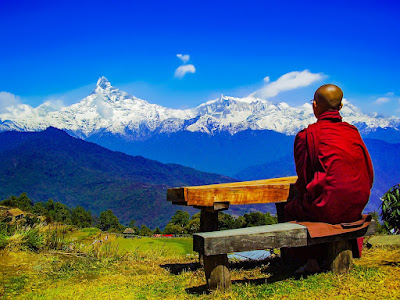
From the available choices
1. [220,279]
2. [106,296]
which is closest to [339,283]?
[220,279]

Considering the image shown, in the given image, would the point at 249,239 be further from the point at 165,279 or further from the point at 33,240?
the point at 33,240

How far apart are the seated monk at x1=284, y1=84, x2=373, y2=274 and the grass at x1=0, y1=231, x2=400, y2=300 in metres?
0.78

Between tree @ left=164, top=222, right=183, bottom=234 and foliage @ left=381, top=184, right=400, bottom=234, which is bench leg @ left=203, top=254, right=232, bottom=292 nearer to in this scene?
foliage @ left=381, top=184, right=400, bottom=234

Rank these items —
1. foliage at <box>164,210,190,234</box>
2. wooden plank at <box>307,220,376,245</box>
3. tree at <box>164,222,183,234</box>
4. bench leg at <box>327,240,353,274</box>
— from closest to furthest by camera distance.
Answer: wooden plank at <box>307,220,376,245</box>, bench leg at <box>327,240,353,274</box>, tree at <box>164,222,183,234</box>, foliage at <box>164,210,190,234</box>

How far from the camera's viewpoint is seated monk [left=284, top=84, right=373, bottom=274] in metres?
4.67

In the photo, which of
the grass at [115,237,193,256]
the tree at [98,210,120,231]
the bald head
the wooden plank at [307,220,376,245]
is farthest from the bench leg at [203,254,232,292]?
the tree at [98,210,120,231]

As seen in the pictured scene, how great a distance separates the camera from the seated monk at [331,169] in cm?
467

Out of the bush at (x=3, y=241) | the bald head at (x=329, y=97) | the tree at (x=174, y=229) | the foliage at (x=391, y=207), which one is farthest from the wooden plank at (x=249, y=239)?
the tree at (x=174, y=229)

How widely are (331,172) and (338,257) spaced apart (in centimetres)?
108

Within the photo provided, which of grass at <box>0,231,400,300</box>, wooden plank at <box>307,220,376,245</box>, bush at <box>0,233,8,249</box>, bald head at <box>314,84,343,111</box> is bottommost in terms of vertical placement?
grass at <box>0,231,400,300</box>

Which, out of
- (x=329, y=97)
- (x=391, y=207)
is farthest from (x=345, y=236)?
(x=391, y=207)

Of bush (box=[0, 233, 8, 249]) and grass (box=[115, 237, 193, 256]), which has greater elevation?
bush (box=[0, 233, 8, 249])

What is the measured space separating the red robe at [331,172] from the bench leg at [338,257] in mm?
331

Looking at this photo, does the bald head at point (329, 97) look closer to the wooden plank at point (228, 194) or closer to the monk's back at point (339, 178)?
the monk's back at point (339, 178)
